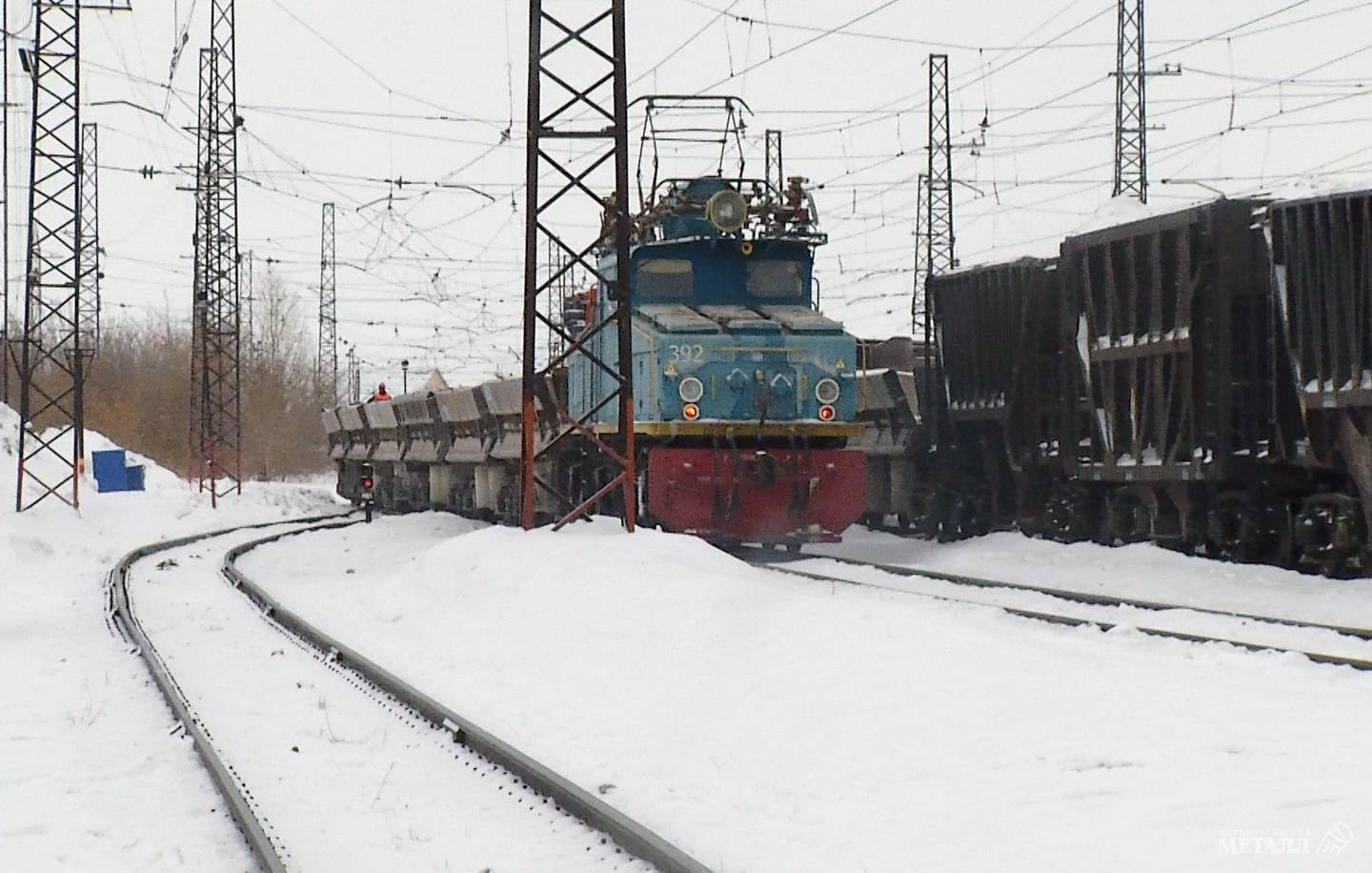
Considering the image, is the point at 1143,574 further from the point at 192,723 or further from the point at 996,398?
the point at 192,723

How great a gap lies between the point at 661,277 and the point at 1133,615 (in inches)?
343

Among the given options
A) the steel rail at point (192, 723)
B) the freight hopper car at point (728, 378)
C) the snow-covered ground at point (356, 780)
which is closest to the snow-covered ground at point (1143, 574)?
the freight hopper car at point (728, 378)

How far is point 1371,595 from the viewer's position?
14219 mm

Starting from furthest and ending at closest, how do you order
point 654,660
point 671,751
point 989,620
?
point 989,620 < point 654,660 < point 671,751

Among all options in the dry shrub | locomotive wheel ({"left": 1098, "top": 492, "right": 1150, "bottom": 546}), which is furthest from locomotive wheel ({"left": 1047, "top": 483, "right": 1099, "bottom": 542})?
the dry shrub

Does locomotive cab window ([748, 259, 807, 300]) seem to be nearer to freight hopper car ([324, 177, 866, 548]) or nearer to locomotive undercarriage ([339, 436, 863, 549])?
freight hopper car ([324, 177, 866, 548])

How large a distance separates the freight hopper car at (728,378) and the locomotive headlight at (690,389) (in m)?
0.01

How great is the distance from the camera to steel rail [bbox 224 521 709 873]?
20.2 ft

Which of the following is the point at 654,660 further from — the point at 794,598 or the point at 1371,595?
the point at 1371,595

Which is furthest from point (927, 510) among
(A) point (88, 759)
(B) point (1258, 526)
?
(A) point (88, 759)

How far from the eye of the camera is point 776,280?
2034 cm

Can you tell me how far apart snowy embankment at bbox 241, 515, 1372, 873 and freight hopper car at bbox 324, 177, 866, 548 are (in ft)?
12.1

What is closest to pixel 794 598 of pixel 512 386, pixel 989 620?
pixel 989 620

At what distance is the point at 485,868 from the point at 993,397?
624 inches
